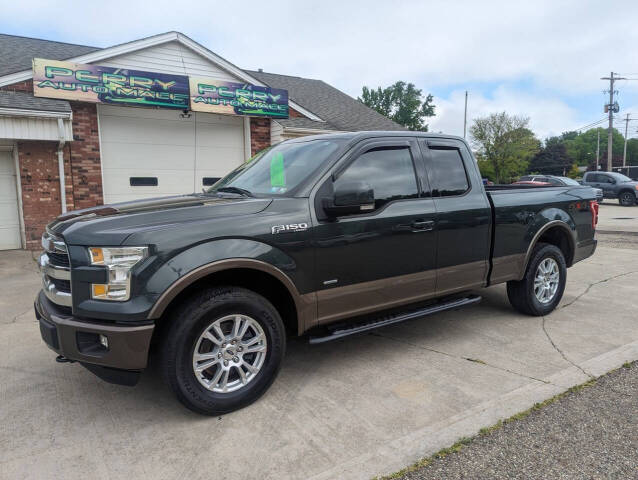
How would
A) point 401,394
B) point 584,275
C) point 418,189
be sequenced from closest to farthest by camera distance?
point 401,394, point 418,189, point 584,275

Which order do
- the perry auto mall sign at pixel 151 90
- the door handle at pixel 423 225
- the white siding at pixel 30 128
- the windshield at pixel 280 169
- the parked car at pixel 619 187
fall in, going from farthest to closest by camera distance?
the parked car at pixel 619 187 → the perry auto mall sign at pixel 151 90 → the white siding at pixel 30 128 → the door handle at pixel 423 225 → the windshield at pixel 280 169

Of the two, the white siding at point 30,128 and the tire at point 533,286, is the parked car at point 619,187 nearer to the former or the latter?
the tire at point 533,286

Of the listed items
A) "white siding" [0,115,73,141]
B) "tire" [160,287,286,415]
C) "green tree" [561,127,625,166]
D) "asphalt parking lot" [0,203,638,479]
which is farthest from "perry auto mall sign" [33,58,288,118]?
"green tree" [561,127,625,166]

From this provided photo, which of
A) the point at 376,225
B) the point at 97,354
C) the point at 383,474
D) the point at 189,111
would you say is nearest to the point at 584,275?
the point at 376,225

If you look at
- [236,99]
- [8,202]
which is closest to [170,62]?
[236,99]

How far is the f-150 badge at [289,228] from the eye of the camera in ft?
10.4

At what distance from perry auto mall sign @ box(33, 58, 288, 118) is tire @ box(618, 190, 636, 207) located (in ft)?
66.3

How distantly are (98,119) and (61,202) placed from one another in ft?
6.87

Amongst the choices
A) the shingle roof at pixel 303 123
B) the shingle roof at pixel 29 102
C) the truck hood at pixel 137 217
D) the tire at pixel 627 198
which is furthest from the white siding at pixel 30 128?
the tire at pixel 627 198

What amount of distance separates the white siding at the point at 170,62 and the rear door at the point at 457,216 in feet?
31.0

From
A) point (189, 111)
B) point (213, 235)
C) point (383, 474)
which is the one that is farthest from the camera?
point (189, 111)

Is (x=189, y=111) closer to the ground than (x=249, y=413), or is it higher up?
higher up

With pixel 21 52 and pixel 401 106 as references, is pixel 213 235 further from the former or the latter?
pixel 401 106

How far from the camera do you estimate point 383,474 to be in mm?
2438
